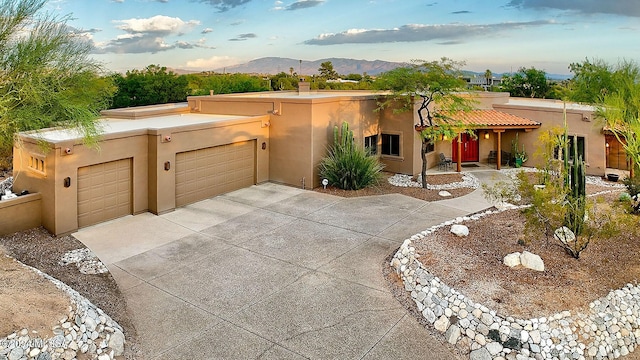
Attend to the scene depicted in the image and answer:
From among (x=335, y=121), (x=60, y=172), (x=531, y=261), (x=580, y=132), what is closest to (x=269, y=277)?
(x=531, y=261)

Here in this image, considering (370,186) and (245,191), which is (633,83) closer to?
(370,186)

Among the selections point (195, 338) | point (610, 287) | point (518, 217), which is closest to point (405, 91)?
point (518, 217)

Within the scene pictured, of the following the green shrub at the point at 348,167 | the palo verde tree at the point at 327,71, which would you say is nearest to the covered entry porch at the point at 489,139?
the green shrub at the point at 348,167

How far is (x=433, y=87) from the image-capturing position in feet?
54.5

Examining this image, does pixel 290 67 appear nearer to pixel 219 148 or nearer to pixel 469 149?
pixel 469 149

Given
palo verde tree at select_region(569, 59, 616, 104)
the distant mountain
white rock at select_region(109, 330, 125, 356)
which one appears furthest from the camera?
the distant mountain

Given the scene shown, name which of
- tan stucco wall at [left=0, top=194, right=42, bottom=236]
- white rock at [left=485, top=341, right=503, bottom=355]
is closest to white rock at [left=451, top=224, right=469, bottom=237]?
white rock at [left=485, top=341, right=503, bottom=355]

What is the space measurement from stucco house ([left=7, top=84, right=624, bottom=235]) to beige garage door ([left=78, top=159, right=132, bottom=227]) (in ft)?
0.10

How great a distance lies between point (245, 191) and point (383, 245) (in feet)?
24.0

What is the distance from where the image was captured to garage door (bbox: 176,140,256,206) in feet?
48.0

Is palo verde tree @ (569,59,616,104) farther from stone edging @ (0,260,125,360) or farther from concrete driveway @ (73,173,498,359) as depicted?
stone edging @ (0,260,125,360)

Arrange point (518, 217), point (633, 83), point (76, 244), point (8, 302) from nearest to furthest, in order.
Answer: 1. point (8, 302)
2. point (76, 244)
3. point (518, 217)
4. point (633, 83)

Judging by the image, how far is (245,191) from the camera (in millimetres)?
16625

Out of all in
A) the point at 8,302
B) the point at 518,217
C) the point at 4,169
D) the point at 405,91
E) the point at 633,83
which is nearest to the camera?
the point at 8,302
